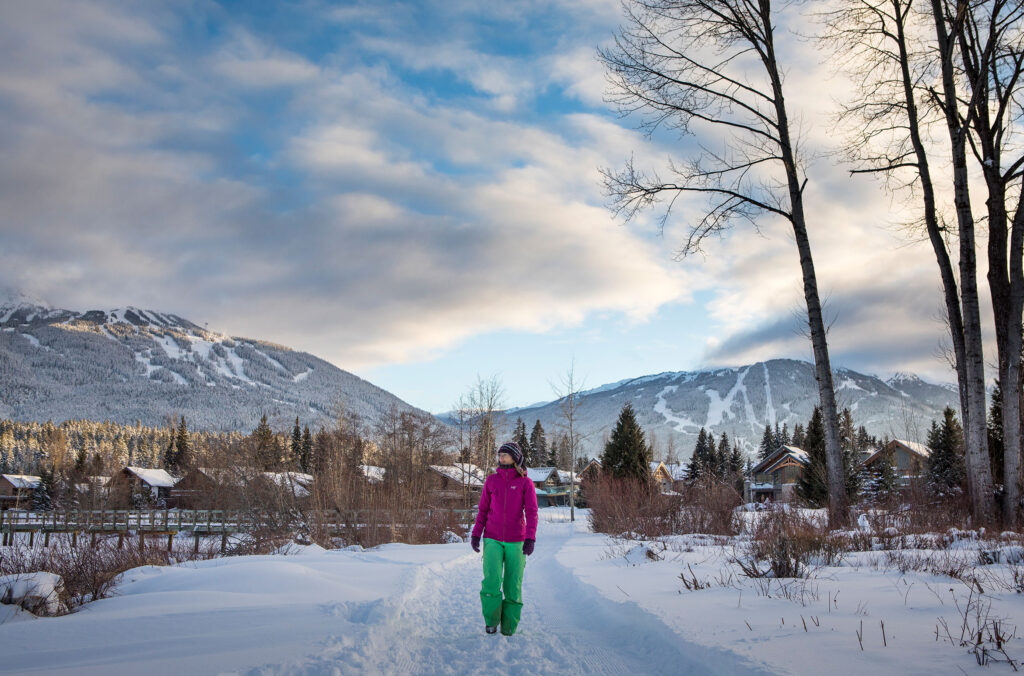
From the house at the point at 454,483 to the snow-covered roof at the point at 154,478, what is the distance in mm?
34887

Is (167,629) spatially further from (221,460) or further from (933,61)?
(221,460)

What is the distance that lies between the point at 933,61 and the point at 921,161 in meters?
2.25

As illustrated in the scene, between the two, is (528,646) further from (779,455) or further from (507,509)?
(779,455)

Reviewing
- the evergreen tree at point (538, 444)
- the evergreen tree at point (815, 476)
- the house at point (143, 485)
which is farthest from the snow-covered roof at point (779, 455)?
the house at point (143, 485)

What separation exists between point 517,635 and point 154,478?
249ft

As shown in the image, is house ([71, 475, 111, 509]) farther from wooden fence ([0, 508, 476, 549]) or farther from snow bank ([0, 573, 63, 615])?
snow bank ([0, 573, 63, 615])

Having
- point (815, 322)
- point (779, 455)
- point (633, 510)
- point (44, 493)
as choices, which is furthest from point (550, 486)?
point (815, 322)

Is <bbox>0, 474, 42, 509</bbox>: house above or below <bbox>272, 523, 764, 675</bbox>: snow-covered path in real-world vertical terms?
below

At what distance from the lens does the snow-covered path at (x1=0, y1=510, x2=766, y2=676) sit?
394 cm

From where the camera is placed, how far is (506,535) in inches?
233

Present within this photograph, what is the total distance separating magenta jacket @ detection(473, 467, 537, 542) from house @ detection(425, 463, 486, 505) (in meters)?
16.2

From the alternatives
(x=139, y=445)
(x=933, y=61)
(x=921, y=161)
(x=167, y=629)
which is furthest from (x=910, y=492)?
(x=139, y=445)

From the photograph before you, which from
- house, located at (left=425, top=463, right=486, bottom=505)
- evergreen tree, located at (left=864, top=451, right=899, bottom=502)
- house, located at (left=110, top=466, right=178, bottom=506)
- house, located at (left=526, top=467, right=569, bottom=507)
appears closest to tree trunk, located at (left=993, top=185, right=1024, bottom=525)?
house, located at (left=425, top=463, right=486, bottom=505)

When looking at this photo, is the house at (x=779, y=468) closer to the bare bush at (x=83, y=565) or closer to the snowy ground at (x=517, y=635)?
the bare bush at (x=83, y=565)
